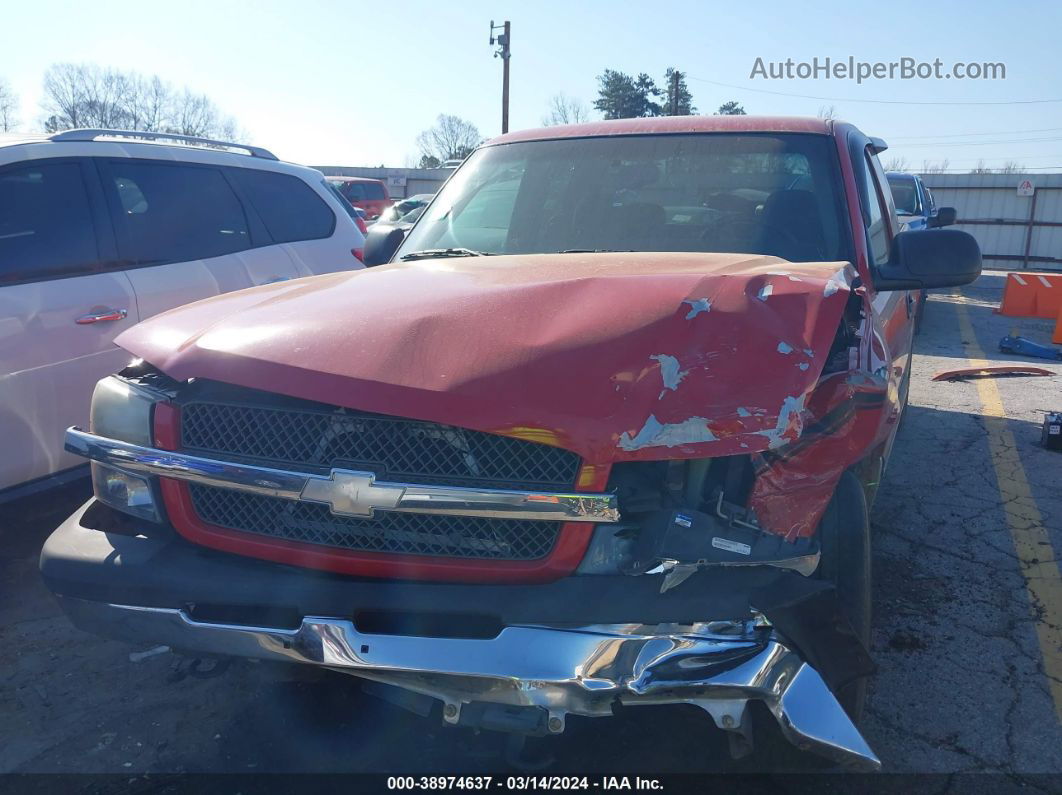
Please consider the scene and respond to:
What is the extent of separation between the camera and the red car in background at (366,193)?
2316 cm

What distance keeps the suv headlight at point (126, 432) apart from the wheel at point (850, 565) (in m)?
1.85

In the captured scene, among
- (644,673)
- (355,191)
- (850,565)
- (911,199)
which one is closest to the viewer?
(644,673)

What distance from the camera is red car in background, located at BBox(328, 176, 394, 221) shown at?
2316 cm

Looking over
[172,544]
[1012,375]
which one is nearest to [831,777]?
[172,544]

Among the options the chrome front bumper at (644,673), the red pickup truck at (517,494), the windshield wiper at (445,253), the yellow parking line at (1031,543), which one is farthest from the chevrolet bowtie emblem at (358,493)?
the yellow parking line at (1031,543)

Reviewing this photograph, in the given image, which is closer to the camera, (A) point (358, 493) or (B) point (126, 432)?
(A) point (358, 493)

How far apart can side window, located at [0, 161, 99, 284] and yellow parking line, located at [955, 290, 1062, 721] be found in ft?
15.0

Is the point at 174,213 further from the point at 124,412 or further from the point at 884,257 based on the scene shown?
the point at 884,257

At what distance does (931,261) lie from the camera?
10.9 feet

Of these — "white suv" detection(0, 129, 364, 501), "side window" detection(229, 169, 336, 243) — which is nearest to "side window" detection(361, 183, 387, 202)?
"side window" detection(229, 169, 336, 243)

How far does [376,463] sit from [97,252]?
3115 mm

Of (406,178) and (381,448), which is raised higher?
(406,178)

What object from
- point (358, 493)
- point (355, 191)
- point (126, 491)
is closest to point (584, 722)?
point (358, 493)

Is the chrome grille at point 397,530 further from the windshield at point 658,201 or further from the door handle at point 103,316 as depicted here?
the door handle at point 103,316
